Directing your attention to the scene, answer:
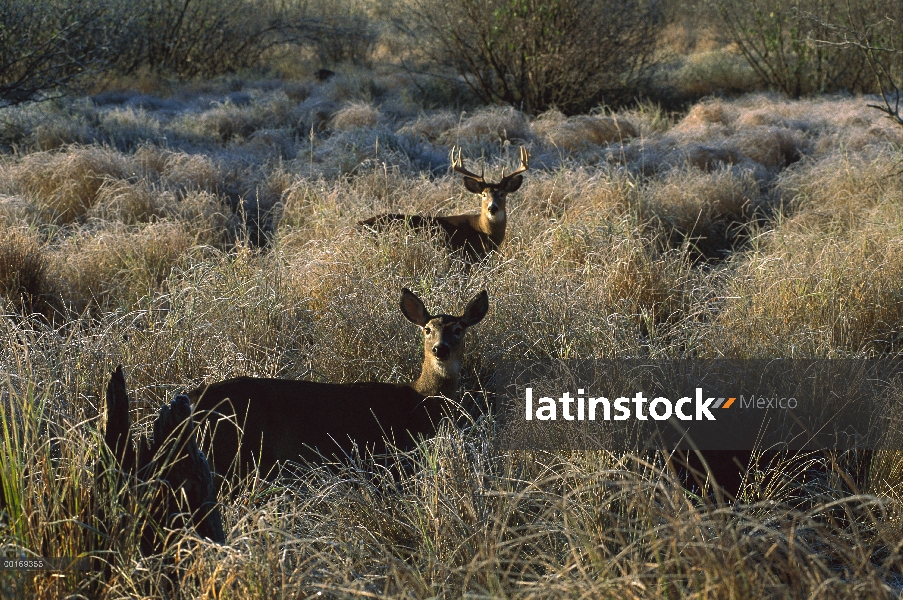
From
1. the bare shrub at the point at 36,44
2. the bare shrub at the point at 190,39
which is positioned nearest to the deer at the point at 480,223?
the bare shrub at the point at 36,44

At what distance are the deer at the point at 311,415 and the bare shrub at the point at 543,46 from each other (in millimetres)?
12323

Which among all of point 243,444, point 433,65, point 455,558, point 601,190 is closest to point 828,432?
point 455,558

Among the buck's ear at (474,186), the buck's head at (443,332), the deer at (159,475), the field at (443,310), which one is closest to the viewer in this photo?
the field at (443,310)

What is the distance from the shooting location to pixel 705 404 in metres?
4.49

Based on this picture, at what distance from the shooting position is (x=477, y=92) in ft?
57.5

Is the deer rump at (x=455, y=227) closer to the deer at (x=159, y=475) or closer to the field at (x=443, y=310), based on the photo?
the field at (x=443, y=310)

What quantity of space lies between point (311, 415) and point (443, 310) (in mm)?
1516

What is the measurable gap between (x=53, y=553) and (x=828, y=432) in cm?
321

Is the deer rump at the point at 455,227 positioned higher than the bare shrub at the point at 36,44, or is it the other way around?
the bare shrub at the point at 36,44

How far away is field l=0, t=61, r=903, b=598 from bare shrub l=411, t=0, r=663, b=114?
336cm

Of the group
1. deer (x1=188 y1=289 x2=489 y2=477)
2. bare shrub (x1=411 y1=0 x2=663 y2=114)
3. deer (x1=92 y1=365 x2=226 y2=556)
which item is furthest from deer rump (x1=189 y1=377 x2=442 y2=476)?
Answer: bare shrub (x1=411 y1=0 x2=663 y2=114)

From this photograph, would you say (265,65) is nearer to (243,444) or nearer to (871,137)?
(871,137)

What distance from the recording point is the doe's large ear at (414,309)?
4402 millimetres

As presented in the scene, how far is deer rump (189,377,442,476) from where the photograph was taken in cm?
380
